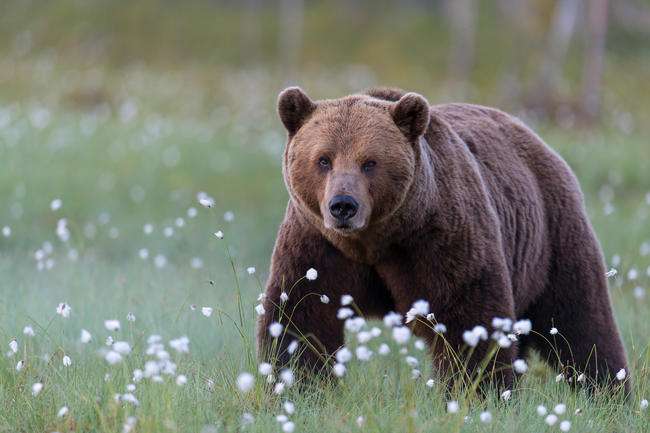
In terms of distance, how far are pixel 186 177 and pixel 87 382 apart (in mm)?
7768

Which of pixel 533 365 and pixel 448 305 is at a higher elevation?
pixel 448 305

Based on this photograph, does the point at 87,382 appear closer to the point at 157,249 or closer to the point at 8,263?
the point at 8,263

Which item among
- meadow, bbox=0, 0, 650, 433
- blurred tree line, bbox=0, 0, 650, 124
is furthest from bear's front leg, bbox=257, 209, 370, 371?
blurred tree line, bbox=0, 0, 650, 124

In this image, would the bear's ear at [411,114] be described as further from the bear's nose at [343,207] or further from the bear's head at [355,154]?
the bear's nose at [343,207]

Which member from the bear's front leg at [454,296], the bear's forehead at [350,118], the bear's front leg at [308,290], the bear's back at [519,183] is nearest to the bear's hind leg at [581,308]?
the bear's back at [519,183]

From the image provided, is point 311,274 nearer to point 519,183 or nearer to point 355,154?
point 355,154

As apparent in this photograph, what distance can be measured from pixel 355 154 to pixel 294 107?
517 mm

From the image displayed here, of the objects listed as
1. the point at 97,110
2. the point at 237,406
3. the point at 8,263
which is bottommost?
the point at 97,110

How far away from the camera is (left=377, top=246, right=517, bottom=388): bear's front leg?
403 centimetres

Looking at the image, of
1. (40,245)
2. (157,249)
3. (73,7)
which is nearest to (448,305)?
(157,249)

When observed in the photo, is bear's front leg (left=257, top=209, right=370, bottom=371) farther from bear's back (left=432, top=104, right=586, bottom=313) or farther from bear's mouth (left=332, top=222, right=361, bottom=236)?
bear's back (left=432, top=104, right=586, bottom=313)

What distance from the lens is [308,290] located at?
13.7 ft

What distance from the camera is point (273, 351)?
12.9 ft

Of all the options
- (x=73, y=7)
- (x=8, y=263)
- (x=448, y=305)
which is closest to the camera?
(x=448, y=305)
